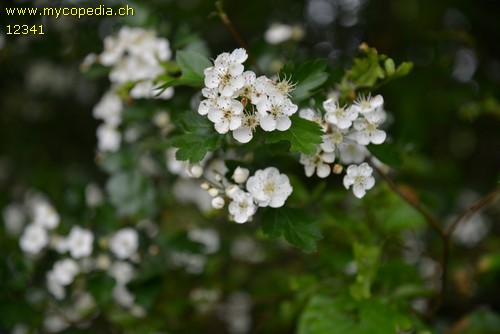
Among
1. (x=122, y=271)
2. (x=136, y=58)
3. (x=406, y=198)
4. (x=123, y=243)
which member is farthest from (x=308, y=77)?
(x=122, y=271)

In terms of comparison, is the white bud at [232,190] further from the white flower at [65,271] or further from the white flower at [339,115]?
the white flower at [65,271]

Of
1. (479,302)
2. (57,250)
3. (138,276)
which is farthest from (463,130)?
(57,250)

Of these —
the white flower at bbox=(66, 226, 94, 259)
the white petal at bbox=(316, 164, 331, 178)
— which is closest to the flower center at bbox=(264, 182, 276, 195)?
the white petal at bbox=(316, 164, 331, 178)

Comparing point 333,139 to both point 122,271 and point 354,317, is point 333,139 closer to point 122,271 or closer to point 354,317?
point 354,317

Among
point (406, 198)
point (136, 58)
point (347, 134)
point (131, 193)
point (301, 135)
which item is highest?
point (301, 135)

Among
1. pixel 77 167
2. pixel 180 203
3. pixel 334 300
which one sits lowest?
pixel 77 167

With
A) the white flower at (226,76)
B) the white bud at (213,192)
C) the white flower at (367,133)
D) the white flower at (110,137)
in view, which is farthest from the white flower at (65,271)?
the white flower at (367,133)

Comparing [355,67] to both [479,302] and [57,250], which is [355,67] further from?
[479,302]
